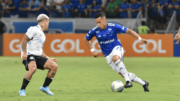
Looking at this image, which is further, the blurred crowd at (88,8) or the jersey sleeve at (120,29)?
the blurred crowd at (88,8)

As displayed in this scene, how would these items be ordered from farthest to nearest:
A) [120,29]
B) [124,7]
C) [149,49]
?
[124,7]
[149,49]
[120,29]

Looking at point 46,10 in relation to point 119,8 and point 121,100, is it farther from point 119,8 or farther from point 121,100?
point 121,100

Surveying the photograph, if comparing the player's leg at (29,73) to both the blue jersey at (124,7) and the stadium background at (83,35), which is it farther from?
the blue jersey at (124,7)

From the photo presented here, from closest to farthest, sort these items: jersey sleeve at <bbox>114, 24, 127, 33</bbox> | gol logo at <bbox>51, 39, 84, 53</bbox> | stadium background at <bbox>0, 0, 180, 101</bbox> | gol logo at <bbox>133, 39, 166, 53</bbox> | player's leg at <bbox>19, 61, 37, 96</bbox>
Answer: player's leg at <bbox>19, 61, 37, 96</bbox>, jersey sleeve at <bbox>114, 24, 127, 33</bbox>, stadium background at <bbox>0, 0, 180, 101</bbox>, gol logo at <bbox>133, 39, 166, 53</bbox>, gol logo at <bbox>51, 39, 84, 53</bbox>

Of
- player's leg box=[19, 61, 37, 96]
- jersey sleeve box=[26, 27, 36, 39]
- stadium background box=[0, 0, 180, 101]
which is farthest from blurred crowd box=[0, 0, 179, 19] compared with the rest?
player's leg box=[19, 61, 37, 96]

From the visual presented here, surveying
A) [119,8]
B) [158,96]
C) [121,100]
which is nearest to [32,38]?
[121,100]

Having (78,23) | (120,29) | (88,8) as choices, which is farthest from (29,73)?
(88,8)

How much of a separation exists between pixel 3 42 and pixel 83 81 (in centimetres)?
Result: 1155

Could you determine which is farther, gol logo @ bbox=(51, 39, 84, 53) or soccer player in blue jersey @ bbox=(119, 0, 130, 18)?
soccer player in blue jersey @ bbox=(119, 0, 130, 18)

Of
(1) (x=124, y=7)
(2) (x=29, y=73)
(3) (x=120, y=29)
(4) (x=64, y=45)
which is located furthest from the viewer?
(1) (x=124, y=7)

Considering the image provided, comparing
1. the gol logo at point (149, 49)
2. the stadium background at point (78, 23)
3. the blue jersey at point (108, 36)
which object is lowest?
the gol logo at point (149, 49)

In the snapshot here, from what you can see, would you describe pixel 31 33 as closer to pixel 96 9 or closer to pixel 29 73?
pixel 29 73

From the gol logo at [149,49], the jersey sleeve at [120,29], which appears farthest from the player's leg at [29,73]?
the gol logo at [149,49]

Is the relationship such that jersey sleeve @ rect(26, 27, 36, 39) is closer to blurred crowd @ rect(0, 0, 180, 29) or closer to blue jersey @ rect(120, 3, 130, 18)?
blurred crowd @ rect(0, 0, 180, 29)
